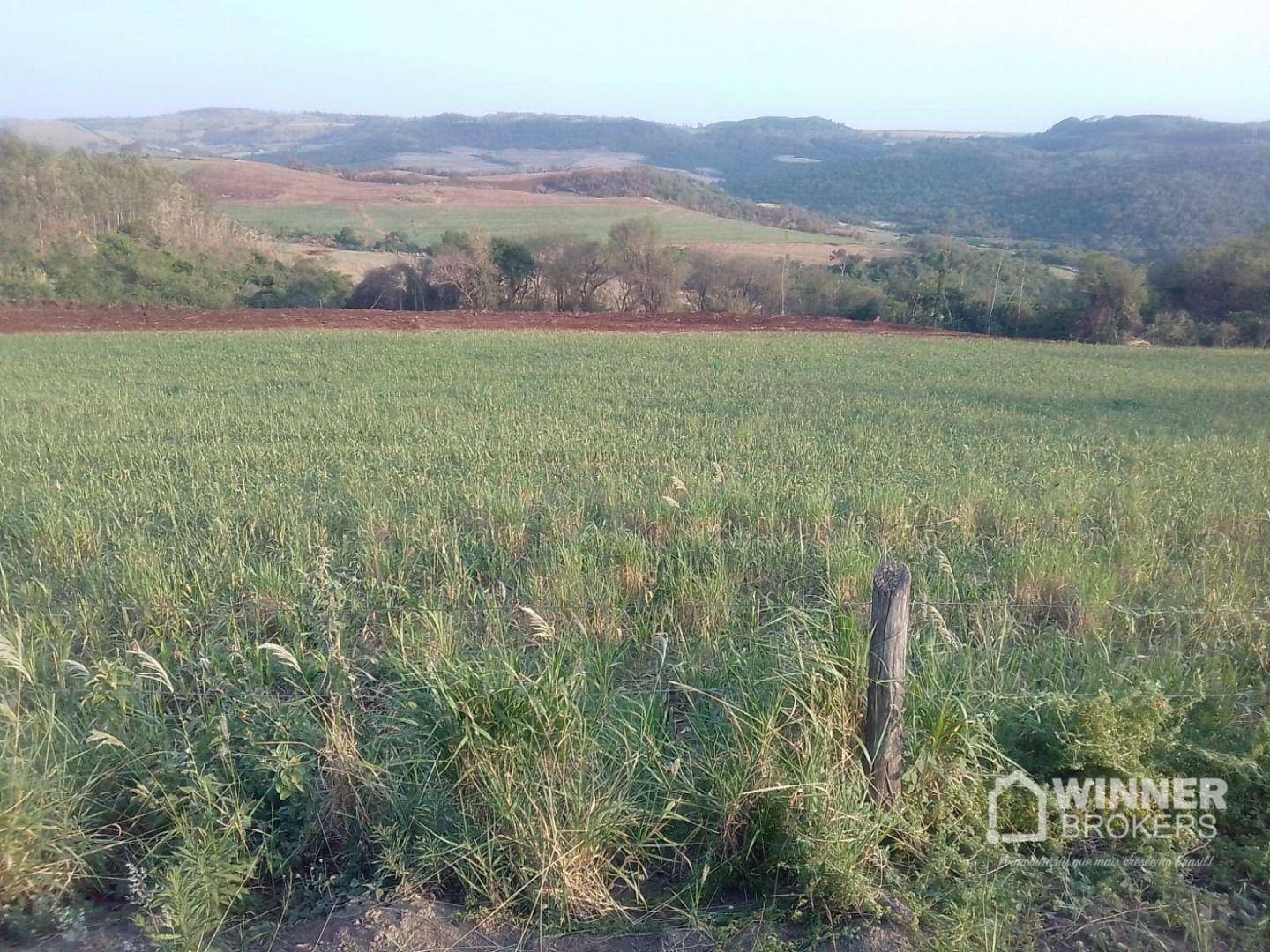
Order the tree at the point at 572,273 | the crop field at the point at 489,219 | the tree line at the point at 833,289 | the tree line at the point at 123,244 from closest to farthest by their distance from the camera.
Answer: the tree line at the point at 123,244
the tree line at the point at 833,289
the tree at the point at 572,273
the crop field at the point at 489,219

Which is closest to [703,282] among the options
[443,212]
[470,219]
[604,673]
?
[470,219]

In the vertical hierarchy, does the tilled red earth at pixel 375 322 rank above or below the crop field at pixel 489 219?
below

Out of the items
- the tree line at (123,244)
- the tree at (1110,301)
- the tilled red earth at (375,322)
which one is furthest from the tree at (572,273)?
the tree at (1110,301)

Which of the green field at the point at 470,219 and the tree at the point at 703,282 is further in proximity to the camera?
the green field at the point at 470,219

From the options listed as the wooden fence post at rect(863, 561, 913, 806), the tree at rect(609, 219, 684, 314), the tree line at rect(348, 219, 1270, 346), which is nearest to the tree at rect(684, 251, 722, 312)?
the tree line at rect(348, 219, 1270, 346)

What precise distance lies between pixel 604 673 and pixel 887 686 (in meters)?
1.43

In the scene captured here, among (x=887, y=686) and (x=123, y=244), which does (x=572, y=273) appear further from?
(x=887, y=686)

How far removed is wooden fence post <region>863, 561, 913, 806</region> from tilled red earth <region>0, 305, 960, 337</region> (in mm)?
28331

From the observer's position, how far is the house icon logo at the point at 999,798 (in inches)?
133

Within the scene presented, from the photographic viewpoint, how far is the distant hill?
63.2 m

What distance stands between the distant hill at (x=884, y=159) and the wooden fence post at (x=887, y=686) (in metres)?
53.6

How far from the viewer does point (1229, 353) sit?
97.6ft

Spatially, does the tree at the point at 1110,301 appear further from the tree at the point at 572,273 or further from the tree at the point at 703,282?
the tree at the point at 572,273

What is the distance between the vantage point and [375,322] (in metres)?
30.9
